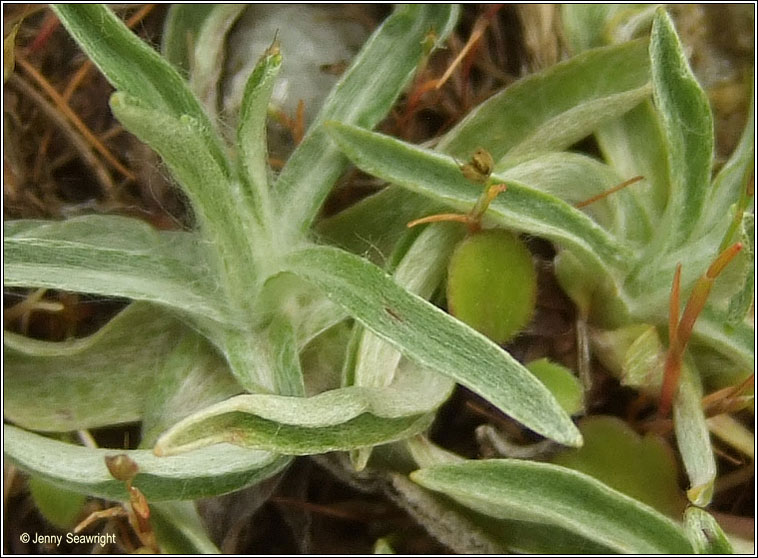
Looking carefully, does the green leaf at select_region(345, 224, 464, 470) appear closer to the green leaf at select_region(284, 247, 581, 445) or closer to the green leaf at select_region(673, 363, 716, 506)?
the green leaf at select_region(284, 247, 581, 445)

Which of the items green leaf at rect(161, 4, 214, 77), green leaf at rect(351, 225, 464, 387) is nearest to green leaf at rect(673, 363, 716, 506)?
green leaf at rect(351, 225, 464, 387)

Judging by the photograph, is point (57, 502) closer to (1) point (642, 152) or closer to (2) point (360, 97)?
(2) point (360, 97)

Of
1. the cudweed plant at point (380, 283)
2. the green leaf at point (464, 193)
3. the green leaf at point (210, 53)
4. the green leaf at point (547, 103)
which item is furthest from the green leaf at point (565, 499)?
the green leaf at point (210, 53)

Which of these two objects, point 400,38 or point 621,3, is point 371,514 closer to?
point 400,38

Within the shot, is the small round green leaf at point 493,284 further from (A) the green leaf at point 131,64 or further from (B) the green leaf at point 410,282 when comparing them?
(A) the green leaf at point 131,64

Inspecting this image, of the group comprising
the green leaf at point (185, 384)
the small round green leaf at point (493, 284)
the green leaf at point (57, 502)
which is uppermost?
the small round green leaf at point (493, 284)

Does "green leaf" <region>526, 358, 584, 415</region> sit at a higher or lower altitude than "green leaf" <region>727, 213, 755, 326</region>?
lower

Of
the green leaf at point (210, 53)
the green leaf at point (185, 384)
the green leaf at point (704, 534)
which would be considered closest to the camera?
the green leaf at point (704, 534)
